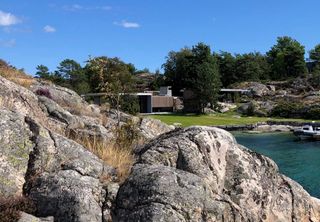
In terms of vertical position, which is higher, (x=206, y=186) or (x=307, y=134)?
(x=206, y=186)

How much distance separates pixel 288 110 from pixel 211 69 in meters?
23.2

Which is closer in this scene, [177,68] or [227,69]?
[177,68]

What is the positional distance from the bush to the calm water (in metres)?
34.5

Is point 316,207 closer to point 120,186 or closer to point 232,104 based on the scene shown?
point 120,186

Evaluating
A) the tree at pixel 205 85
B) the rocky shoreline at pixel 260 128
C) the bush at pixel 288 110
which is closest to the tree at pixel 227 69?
the tree at pixel 205 85

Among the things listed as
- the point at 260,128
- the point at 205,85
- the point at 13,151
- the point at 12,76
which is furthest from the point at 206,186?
the point at 205,85

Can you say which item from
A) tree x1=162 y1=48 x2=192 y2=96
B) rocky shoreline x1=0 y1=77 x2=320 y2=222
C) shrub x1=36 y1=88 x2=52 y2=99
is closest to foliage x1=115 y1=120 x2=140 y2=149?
rocky shoreline x1=0 y1=77 x2=320 y2=222

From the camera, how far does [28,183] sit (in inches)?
354

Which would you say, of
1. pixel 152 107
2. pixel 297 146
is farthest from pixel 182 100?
pixel 297 146

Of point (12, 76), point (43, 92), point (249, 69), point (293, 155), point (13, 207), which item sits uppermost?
point (249, 69)

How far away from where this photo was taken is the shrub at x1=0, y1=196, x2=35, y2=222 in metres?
7.83

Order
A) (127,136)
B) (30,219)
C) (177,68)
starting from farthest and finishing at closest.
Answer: (177,68)
(127,136)
(30,219)

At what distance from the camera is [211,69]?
124312 millimetres

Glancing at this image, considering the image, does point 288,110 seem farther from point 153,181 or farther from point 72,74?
point 153,181
